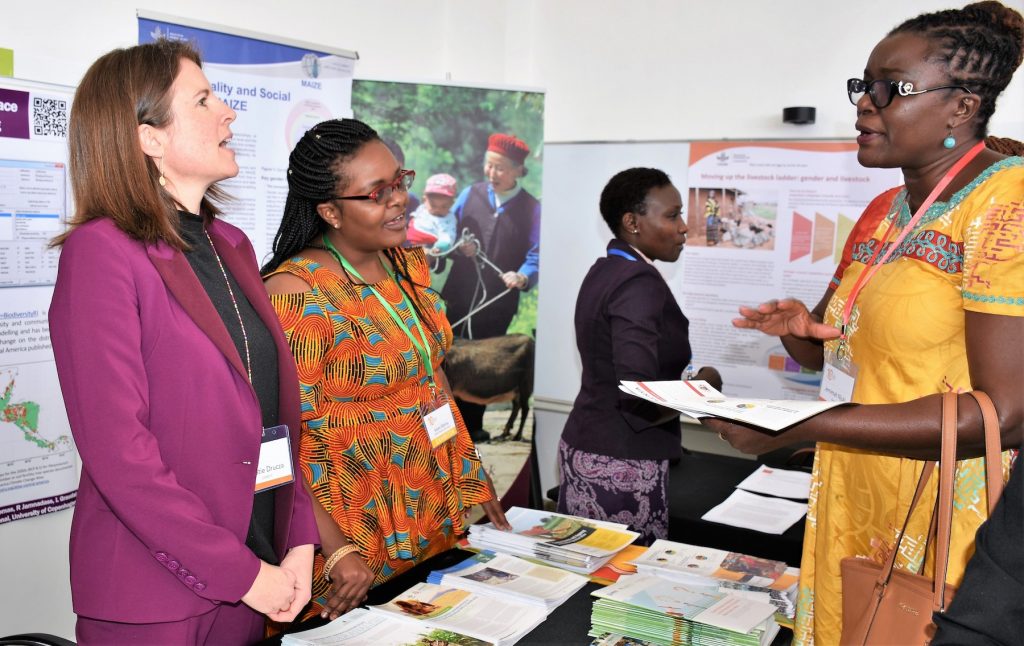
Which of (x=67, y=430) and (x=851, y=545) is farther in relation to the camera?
(x=67, y=430)

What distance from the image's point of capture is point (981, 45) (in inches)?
57.5

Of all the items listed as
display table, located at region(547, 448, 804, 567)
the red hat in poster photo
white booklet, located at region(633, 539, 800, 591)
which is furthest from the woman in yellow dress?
the red hat in poster photo

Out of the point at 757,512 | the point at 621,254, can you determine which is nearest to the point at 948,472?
the point at 757,512

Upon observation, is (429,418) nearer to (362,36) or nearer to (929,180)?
(929,180)

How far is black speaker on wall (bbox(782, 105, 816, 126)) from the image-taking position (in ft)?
13.6

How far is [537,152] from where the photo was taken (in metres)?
4.18

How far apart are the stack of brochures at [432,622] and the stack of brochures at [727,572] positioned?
374 millimetres

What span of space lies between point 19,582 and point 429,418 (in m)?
1.89

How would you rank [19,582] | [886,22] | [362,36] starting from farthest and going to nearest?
[362,36] < [886,22] < [19,582]

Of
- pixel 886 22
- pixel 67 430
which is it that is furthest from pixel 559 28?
pixel 67 430

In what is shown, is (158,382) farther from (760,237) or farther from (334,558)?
(760,237)

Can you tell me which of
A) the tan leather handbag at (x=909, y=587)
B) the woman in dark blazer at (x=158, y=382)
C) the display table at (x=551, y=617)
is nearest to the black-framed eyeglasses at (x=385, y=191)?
the woman in dark blazer at (x=158, y=382)

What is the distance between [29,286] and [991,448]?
2843 mm

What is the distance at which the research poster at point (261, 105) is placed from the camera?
341cm
